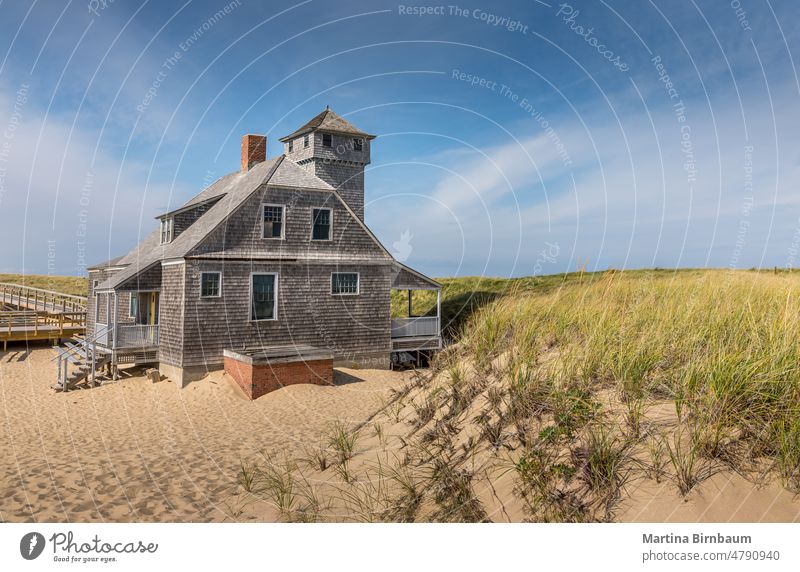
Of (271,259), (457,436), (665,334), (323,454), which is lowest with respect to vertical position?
(323,454)

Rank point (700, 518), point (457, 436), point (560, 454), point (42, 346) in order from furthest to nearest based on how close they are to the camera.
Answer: point (42, 346) → point (457, 436) → point (560, 454) → point (700, 518)

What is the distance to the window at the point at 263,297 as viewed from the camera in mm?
20703

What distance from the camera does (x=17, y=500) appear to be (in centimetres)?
868

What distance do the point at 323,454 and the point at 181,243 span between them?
15.7 metres

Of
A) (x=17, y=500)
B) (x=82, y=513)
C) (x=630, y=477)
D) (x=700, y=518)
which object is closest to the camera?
(x=700, y=518)

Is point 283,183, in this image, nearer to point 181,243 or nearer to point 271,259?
point 271,259

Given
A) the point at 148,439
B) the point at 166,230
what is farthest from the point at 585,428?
the point at 166,230

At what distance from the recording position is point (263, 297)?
21.0m

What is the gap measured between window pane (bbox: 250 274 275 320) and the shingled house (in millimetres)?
41

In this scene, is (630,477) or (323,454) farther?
(323,454)

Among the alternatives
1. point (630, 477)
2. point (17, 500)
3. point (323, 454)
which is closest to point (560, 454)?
point (630, 477)

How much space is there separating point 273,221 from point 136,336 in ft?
23.6
